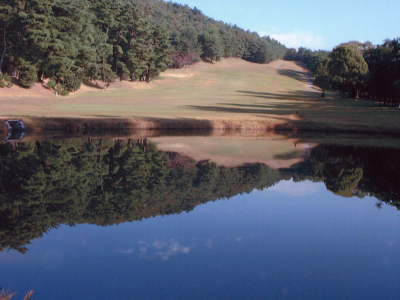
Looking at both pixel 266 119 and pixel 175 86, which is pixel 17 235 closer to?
pixel 266 119

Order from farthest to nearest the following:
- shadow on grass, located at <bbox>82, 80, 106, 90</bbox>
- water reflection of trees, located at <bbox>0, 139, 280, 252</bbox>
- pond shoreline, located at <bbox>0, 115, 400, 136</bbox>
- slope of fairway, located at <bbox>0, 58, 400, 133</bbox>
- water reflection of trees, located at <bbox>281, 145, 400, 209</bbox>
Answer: shadow on grass, located at <bbox>82, 80, 106, 90</bbox> < slope of fairway, located at <bbox>0, 58, 400, 133</bbox> < pond shoreline, located at <bbox>0, 115, 400, 136</bbox> < water reflection of trees, located at <bbox>281, 145, 400, 209</bbox> < water reflection of trees, located at <bbox>0, 139, 280, 252</bbox>

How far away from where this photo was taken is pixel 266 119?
36.6 meters

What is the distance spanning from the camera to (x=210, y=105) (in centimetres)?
5178

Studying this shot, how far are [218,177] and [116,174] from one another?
3877 mm

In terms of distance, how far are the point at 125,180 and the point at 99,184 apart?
3.54 feet

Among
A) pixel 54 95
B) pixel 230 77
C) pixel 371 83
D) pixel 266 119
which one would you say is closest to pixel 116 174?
pixel 266 119

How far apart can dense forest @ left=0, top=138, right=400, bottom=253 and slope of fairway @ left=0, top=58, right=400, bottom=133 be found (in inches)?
483

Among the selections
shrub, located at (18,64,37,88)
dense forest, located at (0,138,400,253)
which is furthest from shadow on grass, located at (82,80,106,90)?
dense forest, located at (0,138,400,253)

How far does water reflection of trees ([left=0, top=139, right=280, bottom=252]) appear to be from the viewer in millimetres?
10422

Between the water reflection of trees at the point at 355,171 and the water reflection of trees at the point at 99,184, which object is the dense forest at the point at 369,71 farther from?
the water reflection of trees at the point at 99,184

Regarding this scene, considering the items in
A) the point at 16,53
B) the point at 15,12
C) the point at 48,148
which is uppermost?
the point at 15,12

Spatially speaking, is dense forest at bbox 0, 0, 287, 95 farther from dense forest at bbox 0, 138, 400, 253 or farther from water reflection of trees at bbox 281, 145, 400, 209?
water reflection of trees at bbox 281, 145, 400, 209

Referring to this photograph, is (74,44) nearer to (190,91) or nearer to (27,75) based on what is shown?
(27,75)

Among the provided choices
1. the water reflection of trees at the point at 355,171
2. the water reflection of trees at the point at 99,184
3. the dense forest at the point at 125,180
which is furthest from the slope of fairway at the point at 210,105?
the water reflection of trees at the point at 99,184
